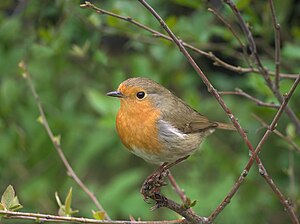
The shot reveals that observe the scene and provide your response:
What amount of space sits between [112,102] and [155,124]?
110 cm

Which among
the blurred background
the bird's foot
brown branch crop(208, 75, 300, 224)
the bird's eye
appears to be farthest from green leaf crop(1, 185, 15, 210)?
the blurred background

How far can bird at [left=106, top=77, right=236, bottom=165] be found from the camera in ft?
11.6

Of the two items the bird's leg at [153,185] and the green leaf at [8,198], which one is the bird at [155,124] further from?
the green leaf at [8,198]

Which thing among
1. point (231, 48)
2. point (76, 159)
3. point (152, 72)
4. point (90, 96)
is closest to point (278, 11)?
point (231, 48)

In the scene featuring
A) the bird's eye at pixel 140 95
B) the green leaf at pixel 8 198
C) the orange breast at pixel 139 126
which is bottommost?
the orange breast at pixel 139 126

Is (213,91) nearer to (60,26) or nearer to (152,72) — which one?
(60,26)

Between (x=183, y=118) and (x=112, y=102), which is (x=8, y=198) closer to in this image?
(x=183, y=118)

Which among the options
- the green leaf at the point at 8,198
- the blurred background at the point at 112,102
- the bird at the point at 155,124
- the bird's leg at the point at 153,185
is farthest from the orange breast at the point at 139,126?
the green leaf at the point at 8,198

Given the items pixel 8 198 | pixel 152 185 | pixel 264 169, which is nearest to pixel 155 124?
pixel 152 185

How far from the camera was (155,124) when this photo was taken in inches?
145

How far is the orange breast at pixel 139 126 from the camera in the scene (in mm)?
3518

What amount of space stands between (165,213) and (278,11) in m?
2.09

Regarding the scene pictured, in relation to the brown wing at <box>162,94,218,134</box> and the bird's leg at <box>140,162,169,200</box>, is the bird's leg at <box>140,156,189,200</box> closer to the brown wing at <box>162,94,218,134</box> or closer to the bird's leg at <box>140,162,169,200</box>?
the bird's leg at <box>140,162,169,200</box>

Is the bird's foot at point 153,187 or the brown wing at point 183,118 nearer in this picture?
the bird's foot at point 153,187
